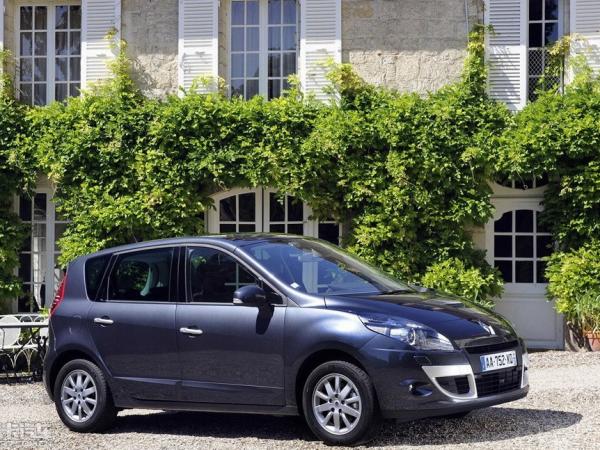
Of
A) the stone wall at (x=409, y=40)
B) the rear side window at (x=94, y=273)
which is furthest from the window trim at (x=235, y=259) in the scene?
the stone wall at (x=409, y=40)

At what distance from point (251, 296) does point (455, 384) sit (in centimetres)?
167

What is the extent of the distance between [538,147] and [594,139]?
30.7 inches

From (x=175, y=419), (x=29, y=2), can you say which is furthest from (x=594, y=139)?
(x=29, y=2)

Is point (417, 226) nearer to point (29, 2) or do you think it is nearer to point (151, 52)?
point (151, 52)

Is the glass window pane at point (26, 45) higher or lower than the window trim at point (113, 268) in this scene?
higher

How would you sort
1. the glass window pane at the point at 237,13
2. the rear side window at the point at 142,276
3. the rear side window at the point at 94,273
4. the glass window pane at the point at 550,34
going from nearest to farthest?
the rear side window at the point at 142,276, the rear side window at the point at 94,273, the glass window pane at the point at 550,34, the glass window pane at the point at 237,13

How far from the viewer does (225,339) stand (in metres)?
7.94

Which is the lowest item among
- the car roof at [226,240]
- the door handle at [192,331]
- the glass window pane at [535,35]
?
the door handle at [192,331]

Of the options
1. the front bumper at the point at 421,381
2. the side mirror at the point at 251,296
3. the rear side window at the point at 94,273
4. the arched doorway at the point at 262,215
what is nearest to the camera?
the front bumper at the point at 421,381

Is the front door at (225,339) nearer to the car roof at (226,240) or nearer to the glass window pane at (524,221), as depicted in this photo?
the car roof at (226,240)

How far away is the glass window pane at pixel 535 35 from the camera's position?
15469 millimetres

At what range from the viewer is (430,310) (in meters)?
7.61

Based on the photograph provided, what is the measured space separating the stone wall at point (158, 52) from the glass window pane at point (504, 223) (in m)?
5.45

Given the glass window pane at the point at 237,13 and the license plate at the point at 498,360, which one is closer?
the license plate at the point at 498,360
